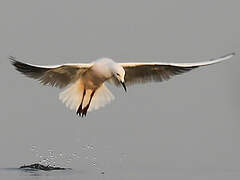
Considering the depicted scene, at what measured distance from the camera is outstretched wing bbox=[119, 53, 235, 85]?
11055 millimetres

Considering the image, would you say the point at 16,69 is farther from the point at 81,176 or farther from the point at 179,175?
the point at 179,175

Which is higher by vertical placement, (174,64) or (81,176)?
(174,64)

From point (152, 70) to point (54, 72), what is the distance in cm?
132

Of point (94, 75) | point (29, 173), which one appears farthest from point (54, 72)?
point (29, 173)

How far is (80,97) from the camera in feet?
37.6

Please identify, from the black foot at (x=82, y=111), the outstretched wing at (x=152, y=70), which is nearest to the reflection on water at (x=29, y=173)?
the black foot at (x=82, y=111)

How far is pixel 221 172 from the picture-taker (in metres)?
10.8

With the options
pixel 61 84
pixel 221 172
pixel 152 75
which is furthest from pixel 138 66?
pixel 221 172

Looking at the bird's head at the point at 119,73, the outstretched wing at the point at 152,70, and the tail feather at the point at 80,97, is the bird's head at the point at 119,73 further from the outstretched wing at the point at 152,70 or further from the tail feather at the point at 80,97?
the tail feather at the point at 80,97

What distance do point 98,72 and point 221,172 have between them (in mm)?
1933

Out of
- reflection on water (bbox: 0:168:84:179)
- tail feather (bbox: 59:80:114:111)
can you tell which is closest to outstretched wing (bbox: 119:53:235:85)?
tail feather (bbox: 59:80:114:111)

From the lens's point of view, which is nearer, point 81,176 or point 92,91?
point 81,176

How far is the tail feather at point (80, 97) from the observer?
11430mm

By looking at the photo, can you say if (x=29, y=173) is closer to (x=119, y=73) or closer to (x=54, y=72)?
(x=54, y=72)
